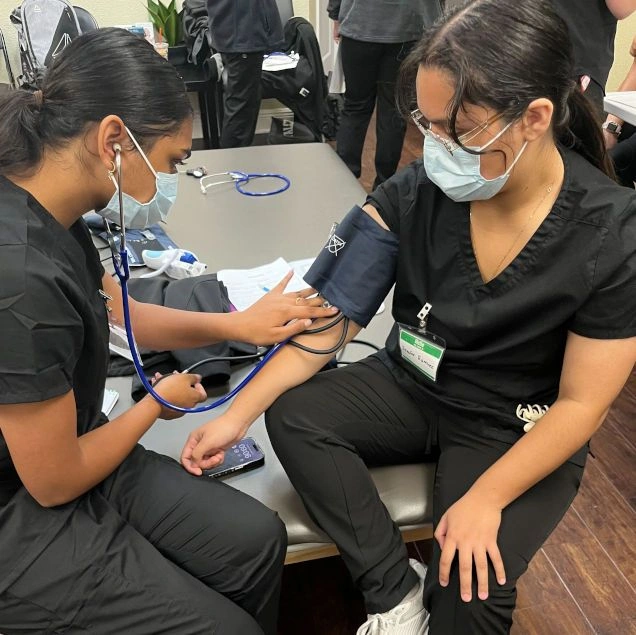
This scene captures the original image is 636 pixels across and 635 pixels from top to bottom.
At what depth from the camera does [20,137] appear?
93 centimetres

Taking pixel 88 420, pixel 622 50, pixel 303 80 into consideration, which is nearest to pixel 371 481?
pixel 88 420

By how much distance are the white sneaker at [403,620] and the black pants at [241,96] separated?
2618 mm

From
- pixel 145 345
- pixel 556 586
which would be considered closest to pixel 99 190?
pixel 145 345

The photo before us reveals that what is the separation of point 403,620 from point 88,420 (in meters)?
0.62

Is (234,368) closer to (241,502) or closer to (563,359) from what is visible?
(241,502)

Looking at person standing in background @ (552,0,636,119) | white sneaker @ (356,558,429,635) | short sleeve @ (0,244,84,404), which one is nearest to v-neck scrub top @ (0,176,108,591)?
short sleeve @ (0,244,84,404)

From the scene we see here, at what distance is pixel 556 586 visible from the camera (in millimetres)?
1547

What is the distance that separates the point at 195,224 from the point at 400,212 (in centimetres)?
99

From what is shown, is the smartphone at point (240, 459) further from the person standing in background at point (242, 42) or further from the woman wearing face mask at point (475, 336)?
the person standing in background at point (242, 42)

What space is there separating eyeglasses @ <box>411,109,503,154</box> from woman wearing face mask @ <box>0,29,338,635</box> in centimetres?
38

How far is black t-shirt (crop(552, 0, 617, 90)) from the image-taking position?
193 cm

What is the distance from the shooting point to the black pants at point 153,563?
98 cm

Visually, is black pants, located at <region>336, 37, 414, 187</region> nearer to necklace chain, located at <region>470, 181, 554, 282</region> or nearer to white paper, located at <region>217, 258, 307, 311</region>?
white paper, located at <region>217, 258, 307, 311</region>

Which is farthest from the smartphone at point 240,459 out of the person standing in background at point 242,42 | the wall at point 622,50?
the wall at point 622,50
